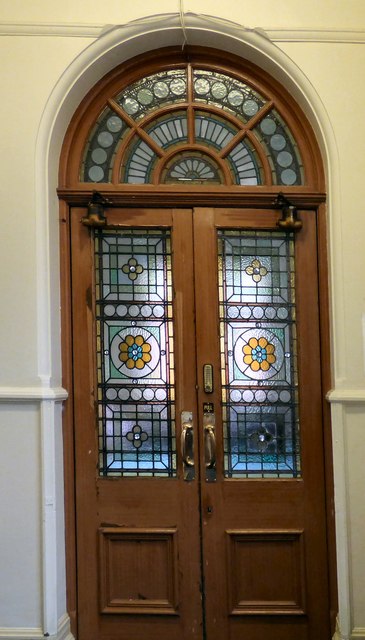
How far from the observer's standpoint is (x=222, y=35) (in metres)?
2.65

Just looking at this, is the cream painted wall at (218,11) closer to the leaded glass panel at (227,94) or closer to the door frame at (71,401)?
the leaded glass panel at (227,94)

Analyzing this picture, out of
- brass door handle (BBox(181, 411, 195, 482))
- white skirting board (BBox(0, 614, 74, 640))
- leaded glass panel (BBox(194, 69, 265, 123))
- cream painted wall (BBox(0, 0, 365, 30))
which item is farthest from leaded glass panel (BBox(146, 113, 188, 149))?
white skirting board (BBox(0, 614, 74, 640))

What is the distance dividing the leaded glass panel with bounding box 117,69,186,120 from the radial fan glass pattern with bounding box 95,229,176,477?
608 millimetres

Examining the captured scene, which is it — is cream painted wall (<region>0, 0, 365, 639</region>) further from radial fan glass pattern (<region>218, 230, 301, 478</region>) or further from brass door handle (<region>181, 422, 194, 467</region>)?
brass door handle (<region>181, 422, 194, 467</region>)

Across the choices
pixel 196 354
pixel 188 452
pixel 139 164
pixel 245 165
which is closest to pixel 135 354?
pixel 196 354

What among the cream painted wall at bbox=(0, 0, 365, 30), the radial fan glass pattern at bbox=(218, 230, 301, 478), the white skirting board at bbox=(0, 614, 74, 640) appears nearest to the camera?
the white skirting board at bbox=(0, 614, 74, 640)

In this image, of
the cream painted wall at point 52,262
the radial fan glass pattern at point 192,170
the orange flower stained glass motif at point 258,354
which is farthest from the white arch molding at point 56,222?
the radial fan glass pattern at point 192,170

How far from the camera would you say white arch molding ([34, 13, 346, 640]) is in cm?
253

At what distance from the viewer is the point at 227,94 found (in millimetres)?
2818

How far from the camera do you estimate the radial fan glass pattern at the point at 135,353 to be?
2.71 m

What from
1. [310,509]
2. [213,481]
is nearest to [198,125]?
[213,481]

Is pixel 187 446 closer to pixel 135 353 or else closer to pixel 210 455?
pixel 210 455

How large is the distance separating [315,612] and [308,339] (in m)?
1.26

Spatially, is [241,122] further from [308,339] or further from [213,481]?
[213,481]
